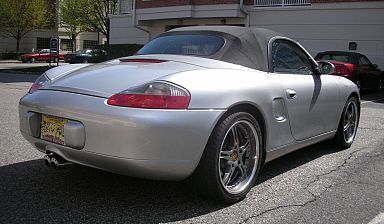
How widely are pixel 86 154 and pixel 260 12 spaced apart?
19298 millimetres

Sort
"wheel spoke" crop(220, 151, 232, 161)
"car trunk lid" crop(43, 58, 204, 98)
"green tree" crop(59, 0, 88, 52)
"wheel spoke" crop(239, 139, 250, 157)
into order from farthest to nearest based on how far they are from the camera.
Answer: "green tree" crop(59, 0, 88, 52) → "wheel spoke" crop(239, 139, 250, 157) → "wheel spoke" crop(220, 151, 232, 161) → "car trunk lid" crop(43, 58, 204, 98)

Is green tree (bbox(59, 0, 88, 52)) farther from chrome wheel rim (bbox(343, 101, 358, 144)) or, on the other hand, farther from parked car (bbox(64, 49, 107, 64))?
chrome wheel rim (bbox(343, 101, 358, 144))

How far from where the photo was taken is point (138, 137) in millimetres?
3217

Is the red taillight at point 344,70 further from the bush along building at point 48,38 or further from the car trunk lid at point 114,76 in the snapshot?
the bush along building at point 48,38

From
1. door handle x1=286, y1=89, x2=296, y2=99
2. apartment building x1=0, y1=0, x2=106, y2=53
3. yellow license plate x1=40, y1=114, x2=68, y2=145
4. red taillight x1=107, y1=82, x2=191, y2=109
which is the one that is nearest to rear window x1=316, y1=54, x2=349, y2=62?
door handle x1=286, y1=89, x2=296, y2=99

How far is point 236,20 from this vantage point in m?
22.6

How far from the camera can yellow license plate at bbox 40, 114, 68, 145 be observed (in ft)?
11.5

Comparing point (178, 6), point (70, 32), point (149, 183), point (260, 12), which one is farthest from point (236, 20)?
point (70, 32)

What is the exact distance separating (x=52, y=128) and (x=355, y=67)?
11422mm

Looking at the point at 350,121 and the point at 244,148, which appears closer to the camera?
the point at 244,148

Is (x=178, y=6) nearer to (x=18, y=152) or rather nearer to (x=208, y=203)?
(x=18, y=152)

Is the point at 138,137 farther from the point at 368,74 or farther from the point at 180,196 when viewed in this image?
the point at 368,74

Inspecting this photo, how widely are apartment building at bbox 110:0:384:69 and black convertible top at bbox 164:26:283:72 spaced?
52.7 feet

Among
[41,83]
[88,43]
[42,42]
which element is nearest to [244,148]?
[41,83]
